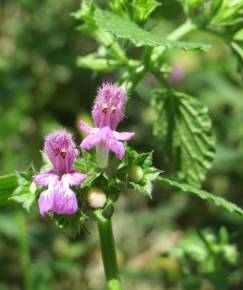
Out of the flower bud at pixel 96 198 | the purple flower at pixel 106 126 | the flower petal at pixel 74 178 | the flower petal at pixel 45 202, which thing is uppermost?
the purple flower at pixel 106 126

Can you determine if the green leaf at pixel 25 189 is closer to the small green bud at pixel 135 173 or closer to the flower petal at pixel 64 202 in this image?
the flower petal at pixel 64 202

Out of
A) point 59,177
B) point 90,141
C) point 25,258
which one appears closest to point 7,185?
point 59,177

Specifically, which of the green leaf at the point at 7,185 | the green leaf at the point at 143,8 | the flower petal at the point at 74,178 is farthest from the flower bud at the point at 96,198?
the green leaf at the point at 143,8

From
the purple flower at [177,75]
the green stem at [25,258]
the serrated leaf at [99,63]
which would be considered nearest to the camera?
the serrated leaf at [99,63]

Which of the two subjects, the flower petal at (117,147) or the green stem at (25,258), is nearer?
the flower petal at (117,147)

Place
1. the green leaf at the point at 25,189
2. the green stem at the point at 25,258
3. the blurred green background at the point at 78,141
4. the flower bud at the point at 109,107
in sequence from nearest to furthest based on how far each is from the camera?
the green leaf at the point at 25,189 → the flower bud at the point at 109,107 → the green stem at the point at 25,258 → the blurred green background at the point at 78,141

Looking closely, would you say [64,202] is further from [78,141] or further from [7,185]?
[78,141]

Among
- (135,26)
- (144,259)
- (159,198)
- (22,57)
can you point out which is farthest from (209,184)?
(135,26)
